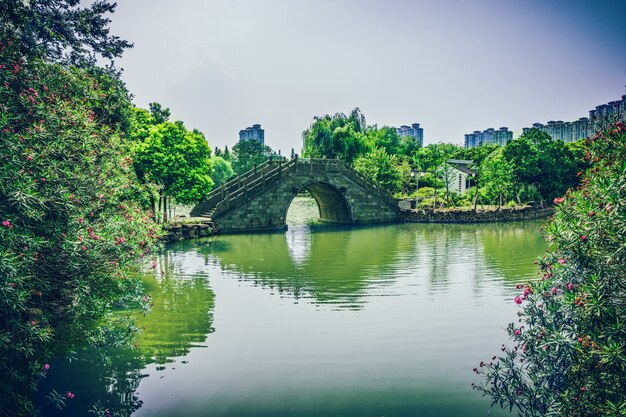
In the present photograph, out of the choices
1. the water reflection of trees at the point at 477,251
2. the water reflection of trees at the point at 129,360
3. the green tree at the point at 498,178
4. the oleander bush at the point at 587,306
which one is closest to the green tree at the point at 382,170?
the green tree at the point at 498,178

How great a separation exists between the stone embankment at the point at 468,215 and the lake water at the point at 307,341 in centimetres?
1618

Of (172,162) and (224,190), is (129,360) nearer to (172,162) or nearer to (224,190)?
(172,162)

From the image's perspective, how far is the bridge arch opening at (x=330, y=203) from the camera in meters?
35.0

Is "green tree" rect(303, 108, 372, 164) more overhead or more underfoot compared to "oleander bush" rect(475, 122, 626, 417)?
more overhead

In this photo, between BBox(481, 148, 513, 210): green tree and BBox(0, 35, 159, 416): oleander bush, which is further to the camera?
BBox(481, 148, 513, 210): green tree

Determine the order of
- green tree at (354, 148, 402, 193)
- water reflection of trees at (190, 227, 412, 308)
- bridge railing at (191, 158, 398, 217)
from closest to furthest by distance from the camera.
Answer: water reflection of trees at (190, 227, 412, 308)
bridge railing at (191, 158, 398, 217)
green tree at (354, 148, 402, 193)

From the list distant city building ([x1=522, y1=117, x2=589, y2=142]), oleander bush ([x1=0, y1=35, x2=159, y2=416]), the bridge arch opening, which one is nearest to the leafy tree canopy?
the bridge arch opening

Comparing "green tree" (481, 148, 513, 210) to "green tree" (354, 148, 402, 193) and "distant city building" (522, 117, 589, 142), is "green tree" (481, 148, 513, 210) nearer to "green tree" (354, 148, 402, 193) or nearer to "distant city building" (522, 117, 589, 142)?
"green tree" (354, 148, 402, 193)

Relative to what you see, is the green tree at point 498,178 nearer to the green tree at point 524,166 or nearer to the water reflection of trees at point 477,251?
the green tree at point 524,166

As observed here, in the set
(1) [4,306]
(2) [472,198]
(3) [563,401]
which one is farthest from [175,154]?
(2) [472,198]

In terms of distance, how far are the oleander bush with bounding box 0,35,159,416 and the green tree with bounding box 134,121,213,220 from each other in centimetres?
1742

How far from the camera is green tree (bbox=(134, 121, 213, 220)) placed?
25.5m

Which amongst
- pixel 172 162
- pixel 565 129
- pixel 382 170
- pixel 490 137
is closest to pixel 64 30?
pixel 172 162

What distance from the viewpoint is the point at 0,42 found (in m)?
6.50
